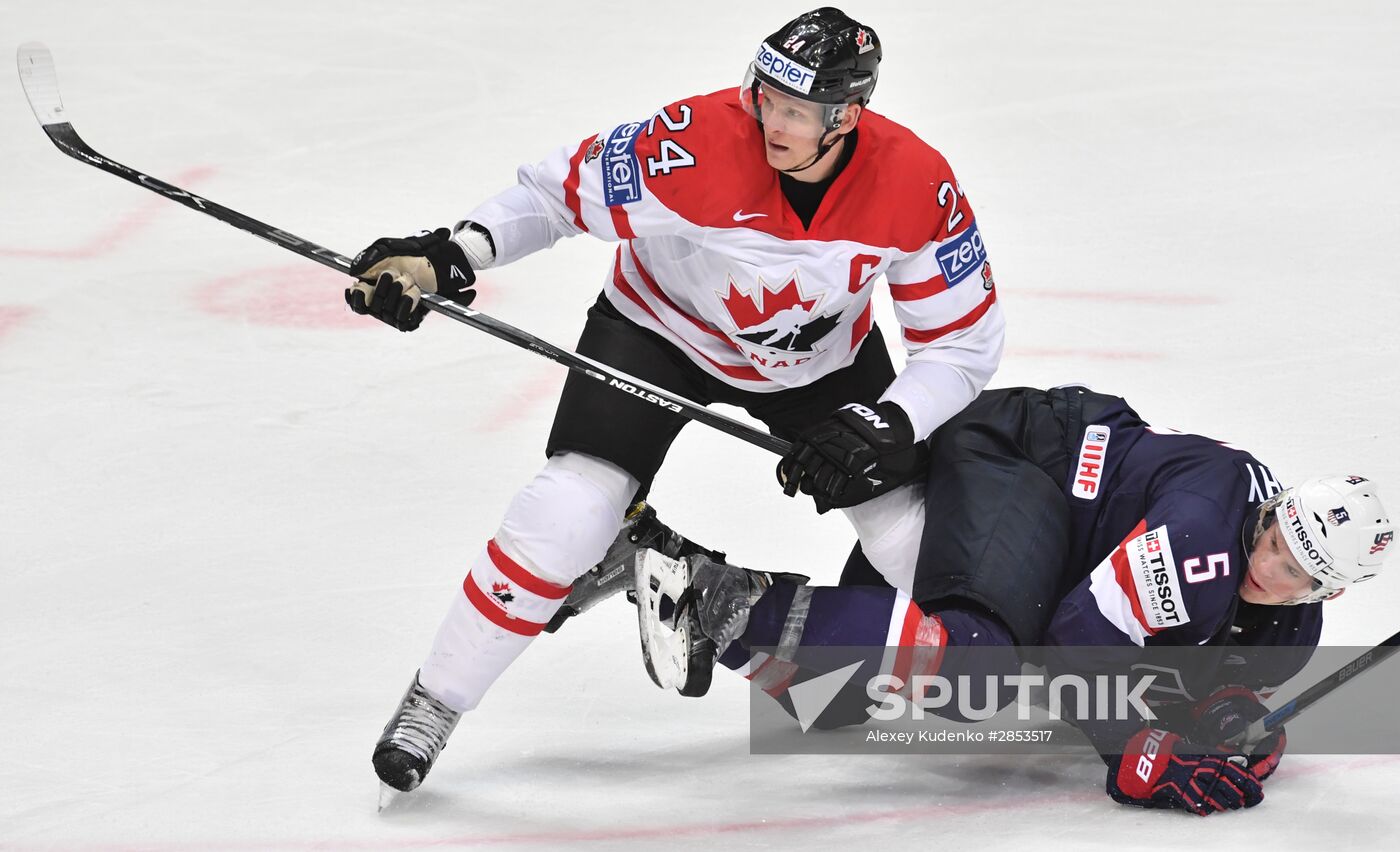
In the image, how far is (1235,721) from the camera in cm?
277

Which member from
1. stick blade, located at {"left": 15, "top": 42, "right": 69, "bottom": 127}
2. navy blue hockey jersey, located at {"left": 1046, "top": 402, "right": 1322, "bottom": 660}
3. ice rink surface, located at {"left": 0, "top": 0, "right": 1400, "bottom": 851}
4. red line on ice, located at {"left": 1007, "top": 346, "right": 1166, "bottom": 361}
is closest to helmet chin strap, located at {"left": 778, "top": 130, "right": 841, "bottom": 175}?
navy blue hockey jersey, located at {"left": 1046, "top": 402, "right": 1322, "bottom": 660}

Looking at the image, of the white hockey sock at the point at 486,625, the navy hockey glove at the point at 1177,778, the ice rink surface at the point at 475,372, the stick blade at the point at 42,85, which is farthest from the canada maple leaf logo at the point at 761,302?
the stick blade at the point at 42,85

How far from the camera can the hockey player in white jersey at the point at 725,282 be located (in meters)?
2.71

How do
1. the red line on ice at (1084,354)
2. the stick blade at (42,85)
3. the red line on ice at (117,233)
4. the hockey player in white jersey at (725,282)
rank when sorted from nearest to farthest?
1. the hockey player in white jersey at (725,282)
2. the stick blade at (42,85)
3. the red line on ice at (1084,354)
4. the red line on ice at (117,233)

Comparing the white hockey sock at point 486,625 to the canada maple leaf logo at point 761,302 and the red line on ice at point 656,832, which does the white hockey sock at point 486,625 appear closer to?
the red line on ice at point 656,832

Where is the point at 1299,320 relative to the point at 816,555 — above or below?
above

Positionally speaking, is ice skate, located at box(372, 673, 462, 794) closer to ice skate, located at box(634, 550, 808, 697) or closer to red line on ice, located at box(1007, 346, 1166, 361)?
ice skate, located at box(634, 550, 808, 697)

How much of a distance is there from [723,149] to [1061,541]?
83 centimetres

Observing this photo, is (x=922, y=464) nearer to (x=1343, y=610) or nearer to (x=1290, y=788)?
(x=1290, y=788)

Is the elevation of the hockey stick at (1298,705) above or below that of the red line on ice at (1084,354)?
above

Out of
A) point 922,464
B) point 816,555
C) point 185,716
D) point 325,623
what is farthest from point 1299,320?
point 185,716

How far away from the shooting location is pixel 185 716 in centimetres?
302

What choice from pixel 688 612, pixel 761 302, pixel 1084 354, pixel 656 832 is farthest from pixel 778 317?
pixel 1084 354

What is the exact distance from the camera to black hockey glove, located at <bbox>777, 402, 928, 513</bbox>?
2.77 metres
